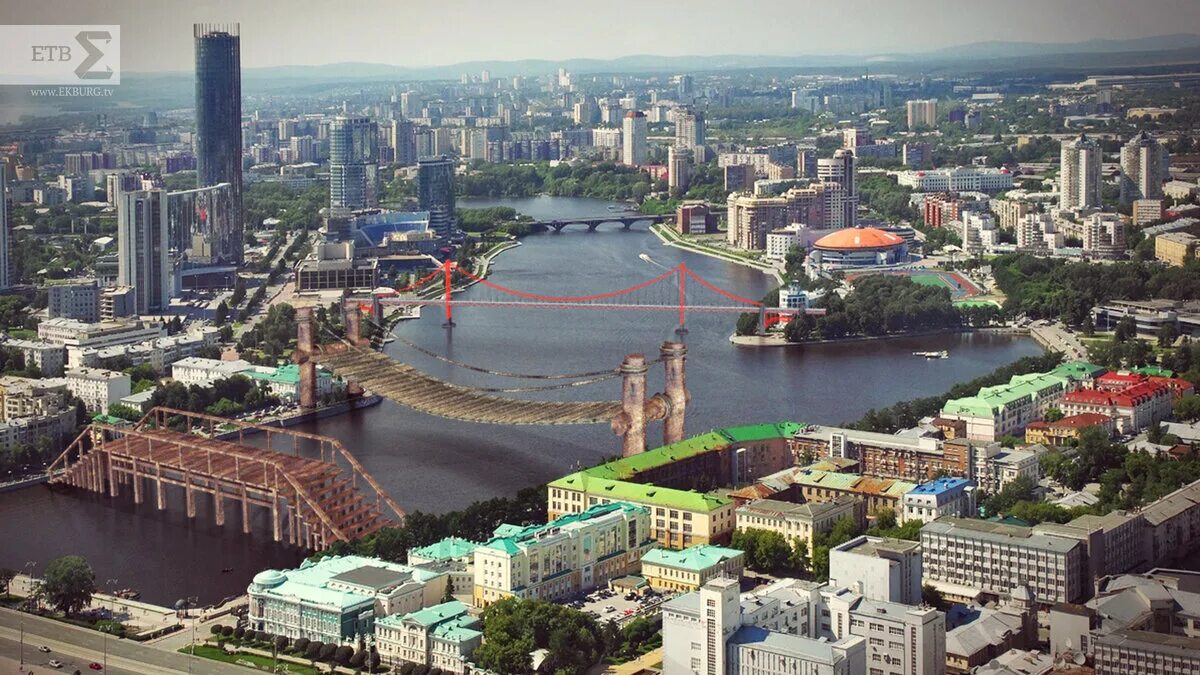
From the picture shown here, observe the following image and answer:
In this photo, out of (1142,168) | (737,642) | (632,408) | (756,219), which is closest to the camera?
(737,642)

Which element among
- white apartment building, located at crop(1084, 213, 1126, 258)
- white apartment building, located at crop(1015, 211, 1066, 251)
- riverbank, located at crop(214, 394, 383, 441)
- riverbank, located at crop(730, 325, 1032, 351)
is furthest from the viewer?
white apartment building, located at crop(1015, 211, 1066, 251)

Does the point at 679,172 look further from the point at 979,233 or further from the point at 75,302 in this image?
the point at 75,302

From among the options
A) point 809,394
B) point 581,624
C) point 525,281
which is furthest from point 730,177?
point 581,624

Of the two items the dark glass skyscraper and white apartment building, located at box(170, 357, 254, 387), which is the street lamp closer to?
white apartment building, located at box(170, 357, 254, 387)

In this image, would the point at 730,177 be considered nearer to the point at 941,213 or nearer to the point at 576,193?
the point at 576,193

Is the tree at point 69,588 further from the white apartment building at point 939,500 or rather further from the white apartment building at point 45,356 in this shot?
the white apartment building at point 45,356

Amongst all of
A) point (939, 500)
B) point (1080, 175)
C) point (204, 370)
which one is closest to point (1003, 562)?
point (939, 500)

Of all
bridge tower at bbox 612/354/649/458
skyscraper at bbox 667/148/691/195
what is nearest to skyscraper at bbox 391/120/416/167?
skyscraper at bbox 667/148/691/195
